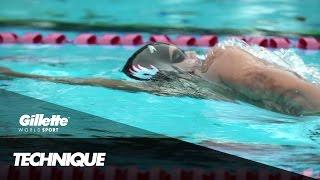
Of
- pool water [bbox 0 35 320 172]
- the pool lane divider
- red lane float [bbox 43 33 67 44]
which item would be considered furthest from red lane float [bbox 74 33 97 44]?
pool water [bbox 0 35 320 172]

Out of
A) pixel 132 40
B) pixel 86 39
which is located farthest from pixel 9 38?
pixel 132 40

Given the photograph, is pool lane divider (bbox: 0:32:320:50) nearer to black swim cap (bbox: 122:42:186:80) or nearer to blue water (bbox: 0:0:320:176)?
blue water (bbox: 0:0:320:176)

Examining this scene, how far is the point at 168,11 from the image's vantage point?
303 inches

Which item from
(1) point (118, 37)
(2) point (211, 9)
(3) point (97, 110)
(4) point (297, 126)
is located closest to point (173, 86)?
(3) point (97, 110)

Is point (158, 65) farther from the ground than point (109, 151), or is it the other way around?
point (158, 65)

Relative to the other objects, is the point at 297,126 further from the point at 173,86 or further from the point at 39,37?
the point at 39,37

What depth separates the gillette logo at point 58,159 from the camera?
10.2ft

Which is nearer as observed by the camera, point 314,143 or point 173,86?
point 314,143

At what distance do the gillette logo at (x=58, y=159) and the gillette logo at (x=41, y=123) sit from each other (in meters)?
0.33

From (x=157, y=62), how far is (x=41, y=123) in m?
1.41

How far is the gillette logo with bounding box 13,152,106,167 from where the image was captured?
3.12 m

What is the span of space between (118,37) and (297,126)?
9.85 feet

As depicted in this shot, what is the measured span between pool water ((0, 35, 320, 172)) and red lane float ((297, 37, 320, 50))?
1004 millimetres

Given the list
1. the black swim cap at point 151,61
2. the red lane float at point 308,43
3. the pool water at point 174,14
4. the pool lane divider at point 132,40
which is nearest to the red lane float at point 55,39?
the pool lane divider at point 132,40
